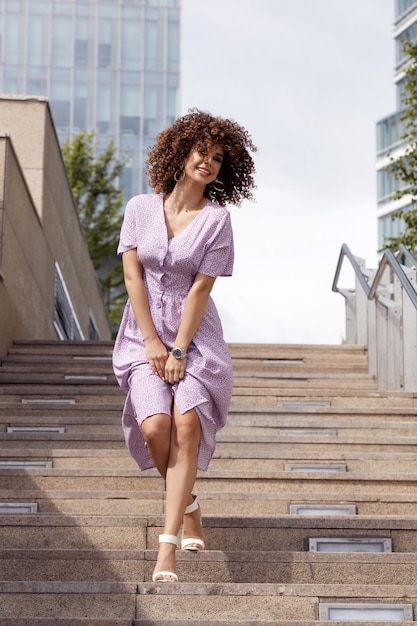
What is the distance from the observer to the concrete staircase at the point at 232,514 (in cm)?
435

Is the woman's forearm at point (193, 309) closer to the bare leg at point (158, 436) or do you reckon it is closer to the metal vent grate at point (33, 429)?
the bare leg at point (158, 436)

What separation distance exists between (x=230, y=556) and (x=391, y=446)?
8.50 ft

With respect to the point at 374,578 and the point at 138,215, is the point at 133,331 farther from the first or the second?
the point at 374,578

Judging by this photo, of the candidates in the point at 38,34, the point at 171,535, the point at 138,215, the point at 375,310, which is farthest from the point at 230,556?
the point at 38,34

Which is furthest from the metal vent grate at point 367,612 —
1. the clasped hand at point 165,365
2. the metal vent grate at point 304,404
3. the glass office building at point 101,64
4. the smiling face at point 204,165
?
the glass office building at point 101,64

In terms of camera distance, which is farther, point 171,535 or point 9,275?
point 9,275

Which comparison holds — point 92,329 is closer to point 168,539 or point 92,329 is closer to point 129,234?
point 129,234

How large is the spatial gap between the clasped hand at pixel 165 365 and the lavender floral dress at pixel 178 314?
24 mm

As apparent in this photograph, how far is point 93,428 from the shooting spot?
25.3 feet

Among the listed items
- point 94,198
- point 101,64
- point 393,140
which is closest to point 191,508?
point 94,198

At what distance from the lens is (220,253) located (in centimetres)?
493

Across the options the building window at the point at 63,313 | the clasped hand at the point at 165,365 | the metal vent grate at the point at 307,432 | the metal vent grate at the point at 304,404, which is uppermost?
the building window at the point at 63,313

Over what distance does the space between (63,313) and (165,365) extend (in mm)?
11419

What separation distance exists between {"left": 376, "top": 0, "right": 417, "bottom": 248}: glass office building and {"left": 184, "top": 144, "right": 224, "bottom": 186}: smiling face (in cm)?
5624
